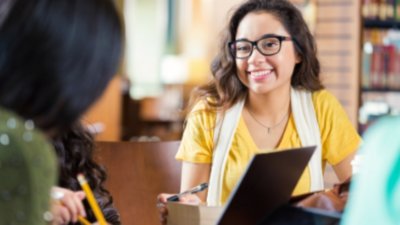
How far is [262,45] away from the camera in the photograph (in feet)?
5.67

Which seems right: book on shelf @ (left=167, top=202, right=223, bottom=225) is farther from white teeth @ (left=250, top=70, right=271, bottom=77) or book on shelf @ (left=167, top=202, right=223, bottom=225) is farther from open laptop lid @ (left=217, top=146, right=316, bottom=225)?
white teeth @ (left=250, top=70, right=271, bottom=77)

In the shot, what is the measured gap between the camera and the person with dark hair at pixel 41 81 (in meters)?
0.76

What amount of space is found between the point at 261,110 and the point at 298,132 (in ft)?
0.39

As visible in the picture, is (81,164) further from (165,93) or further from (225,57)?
(165,93)

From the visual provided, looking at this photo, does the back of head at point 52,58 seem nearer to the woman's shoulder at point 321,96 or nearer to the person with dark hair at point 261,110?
the person with dark hair at point 261,110

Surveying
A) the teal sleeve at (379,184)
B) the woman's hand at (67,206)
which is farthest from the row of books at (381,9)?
the teal sleeve at (379,184)

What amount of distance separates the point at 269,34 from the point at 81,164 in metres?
0.59

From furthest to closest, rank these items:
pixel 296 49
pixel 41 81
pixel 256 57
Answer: pixel 296 49, pixel 256 57, pixel 41 81

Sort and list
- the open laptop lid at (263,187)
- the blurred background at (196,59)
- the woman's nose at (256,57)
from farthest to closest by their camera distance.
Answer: the blurred background at (196,59)
the woman's nose at (256,57)
the open laptop lid at (263,187)

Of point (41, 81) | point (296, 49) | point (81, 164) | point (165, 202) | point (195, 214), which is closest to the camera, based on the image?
point (41, 81)

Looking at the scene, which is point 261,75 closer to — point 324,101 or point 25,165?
point 324,101

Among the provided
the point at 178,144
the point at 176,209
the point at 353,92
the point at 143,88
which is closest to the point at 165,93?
the point at 143,88

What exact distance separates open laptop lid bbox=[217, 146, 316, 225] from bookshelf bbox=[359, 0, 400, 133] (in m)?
3.60

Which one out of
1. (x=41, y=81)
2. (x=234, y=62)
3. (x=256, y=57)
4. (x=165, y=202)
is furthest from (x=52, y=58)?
(x=234, y=62)
